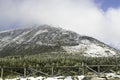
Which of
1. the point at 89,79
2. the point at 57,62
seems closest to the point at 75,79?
the point at 89,79

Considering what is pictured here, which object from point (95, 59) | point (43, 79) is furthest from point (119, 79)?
point (95, 59)

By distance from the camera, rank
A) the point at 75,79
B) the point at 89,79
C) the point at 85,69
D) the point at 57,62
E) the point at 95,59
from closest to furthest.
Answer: the point at 89,79
the point at 75,79
the point at 85,69
the point at 57,62
the point at 95,59

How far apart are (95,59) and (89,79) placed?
48.8m

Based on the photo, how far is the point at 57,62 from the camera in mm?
71750

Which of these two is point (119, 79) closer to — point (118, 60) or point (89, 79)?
point (89, 79)

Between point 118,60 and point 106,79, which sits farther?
point 118,60

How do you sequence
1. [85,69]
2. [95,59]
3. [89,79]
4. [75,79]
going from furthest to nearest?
[95,59]
[85,69]
[75,79]
[89,79]

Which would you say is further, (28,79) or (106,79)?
(28,79)

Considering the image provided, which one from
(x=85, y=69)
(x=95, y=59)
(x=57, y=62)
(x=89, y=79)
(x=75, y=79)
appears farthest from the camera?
(x=95, y=59)

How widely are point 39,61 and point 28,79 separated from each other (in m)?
35.5

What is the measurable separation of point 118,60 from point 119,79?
1911 inches

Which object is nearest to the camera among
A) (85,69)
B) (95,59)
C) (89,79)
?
(89,79)

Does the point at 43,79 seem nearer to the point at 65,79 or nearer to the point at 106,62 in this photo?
the point at 65,79

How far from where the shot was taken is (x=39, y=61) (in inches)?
2894
